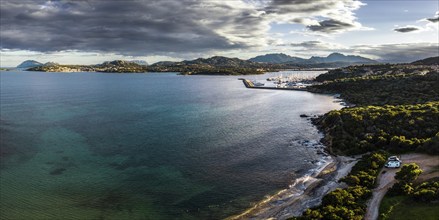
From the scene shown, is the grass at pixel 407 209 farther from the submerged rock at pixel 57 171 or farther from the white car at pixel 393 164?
the submerged rock at pixel 57 171

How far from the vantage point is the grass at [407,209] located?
3094 cm

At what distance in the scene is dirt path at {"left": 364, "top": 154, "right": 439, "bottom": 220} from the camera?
34412mm

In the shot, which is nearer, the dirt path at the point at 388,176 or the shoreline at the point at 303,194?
the dirt path at the point at 388,176

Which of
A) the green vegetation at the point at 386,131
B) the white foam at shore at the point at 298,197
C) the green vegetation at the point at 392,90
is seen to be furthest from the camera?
the green vegetation at the point at 392,90

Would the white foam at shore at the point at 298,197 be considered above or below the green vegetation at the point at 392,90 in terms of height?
below

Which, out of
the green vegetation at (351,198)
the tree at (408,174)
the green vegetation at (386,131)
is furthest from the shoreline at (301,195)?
the green vegetation at (386,131)

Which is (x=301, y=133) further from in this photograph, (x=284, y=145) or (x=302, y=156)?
(x=302, y=156)

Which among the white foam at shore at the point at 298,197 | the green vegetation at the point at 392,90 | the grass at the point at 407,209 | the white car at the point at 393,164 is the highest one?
the green vegetation at the point at 392,90

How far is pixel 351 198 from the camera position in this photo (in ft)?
120

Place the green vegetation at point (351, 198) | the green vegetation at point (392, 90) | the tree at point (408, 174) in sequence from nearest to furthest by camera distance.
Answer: the green vegetation at point (351, 198) → the tree at point (408, 174) → the green vegetation at point (392, 90)

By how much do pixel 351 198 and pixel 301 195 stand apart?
24.9ft

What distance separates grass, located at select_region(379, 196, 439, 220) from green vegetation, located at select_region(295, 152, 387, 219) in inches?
90.0

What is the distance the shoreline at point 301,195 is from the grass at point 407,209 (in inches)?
310

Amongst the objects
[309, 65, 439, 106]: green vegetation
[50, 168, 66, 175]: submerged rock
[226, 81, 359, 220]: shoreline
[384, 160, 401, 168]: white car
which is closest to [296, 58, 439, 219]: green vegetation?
[309, 65, 439, 106]: green vegetation
